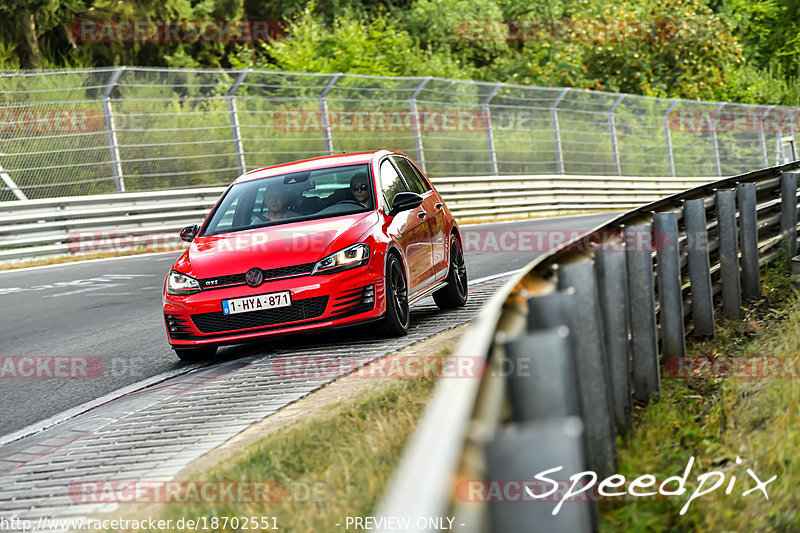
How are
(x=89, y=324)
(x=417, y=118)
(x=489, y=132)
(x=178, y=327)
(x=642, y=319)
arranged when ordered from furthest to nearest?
1. (x=489, y=132)
2. (x=417, y=118)
3. (x=89, y=324)
4. (x=178, y=327)
5. (x=642, y=319)

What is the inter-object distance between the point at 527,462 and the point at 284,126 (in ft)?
67.4

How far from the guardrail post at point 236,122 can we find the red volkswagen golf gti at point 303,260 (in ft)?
39.4

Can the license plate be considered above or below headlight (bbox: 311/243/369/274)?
below

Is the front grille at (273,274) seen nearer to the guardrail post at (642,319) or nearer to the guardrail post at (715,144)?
the guardrail post at (642,319)

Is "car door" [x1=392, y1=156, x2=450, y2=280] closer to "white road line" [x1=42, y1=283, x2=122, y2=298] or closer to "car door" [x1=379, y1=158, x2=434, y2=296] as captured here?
"car door" [x1=379, y1=158, x2=434, y2=296]

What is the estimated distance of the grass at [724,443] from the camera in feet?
13.0

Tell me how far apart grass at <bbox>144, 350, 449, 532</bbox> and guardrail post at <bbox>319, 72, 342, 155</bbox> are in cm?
1723

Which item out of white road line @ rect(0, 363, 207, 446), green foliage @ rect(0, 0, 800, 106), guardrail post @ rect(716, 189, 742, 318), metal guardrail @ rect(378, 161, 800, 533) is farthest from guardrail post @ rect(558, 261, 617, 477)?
green foliage @ rect(0, 0, 800, 106)

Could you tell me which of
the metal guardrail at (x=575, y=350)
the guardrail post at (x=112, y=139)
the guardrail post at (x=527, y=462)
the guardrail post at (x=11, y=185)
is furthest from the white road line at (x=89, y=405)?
the guardrail post at (x=112, y=139)

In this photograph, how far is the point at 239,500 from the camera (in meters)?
4.54

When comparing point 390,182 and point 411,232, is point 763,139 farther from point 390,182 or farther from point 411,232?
point 411,232

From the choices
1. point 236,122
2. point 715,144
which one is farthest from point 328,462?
point 715,144

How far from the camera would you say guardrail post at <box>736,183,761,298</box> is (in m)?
8.29

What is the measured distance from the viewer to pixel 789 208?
912 cm
